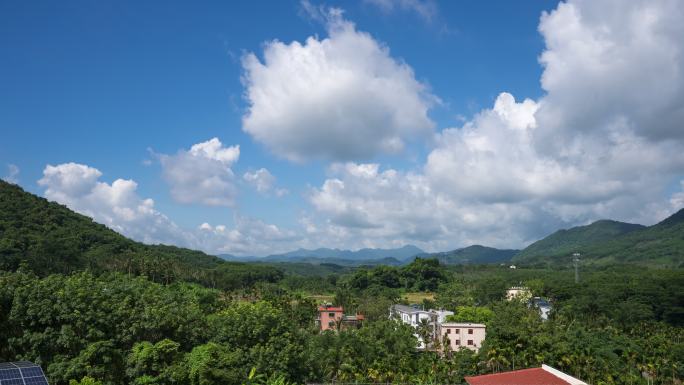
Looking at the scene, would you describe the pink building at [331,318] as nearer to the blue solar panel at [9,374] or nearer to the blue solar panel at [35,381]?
the blue solar panel at [35,381]

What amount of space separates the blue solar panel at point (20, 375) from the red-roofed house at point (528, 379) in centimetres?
1724

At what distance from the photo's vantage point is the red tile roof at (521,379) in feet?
72.7

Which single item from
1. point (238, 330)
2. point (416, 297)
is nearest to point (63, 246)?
point (238, 330)

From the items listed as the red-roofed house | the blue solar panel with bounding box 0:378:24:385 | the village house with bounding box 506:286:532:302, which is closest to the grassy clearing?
the village house with bounding box 506:286:532:302

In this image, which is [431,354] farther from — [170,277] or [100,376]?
[170,277]

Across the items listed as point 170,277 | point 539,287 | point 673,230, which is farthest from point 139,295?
point 673,230

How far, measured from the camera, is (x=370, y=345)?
106 feet

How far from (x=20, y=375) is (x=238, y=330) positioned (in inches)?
476

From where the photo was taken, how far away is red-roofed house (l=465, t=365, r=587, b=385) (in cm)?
2219

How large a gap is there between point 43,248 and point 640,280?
70428 mm

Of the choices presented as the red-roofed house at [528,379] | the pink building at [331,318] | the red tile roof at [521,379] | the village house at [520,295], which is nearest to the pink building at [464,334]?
the pink building at [331,318]

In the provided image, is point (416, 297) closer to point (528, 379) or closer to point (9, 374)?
point (528, 379)

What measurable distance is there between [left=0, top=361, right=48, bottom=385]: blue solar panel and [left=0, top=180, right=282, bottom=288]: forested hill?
35.5 meters

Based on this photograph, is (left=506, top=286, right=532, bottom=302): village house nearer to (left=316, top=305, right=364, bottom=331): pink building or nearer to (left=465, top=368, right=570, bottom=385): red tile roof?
(left=316, top=305, right=364, bottom=331): pink building
